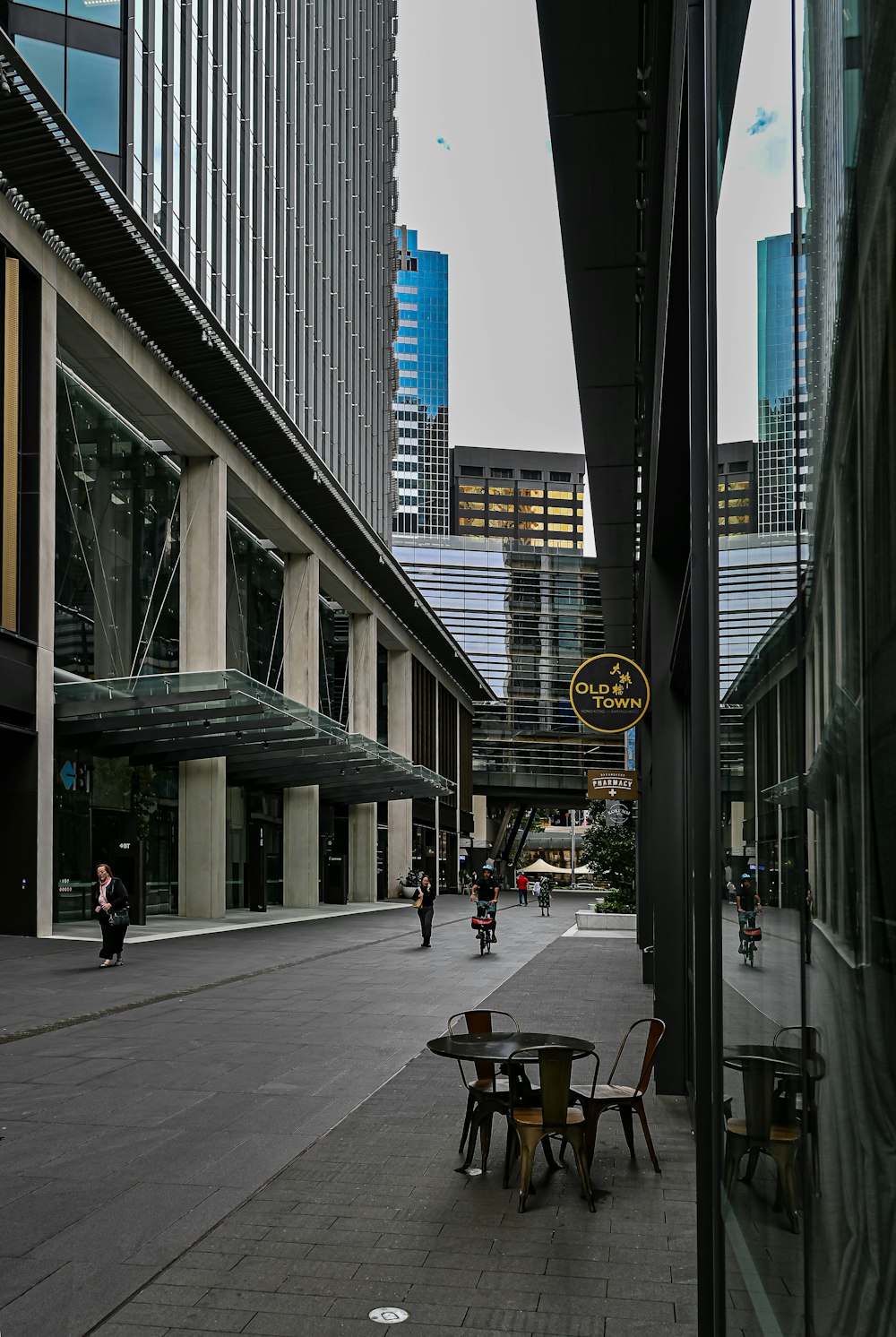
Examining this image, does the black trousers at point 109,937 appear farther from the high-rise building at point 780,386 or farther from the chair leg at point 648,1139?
the high-rise building at point 780,386

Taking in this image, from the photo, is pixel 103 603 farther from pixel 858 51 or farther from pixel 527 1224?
pixel 858 51

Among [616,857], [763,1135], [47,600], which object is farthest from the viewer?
[616,857]

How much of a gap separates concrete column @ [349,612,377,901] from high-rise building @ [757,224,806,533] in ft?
181

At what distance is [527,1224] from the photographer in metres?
6.77

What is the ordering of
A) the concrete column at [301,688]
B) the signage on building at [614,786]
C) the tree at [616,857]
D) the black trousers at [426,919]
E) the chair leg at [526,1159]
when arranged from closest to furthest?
the chair leg at [526,1159]
the signage on building at [614,786]
the black trousers at [426,919]
the tree at [616,857]
the concrete column at [301,688]

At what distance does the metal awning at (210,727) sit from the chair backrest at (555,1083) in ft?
72.0

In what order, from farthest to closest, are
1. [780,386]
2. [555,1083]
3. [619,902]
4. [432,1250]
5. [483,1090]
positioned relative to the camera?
[619,902] → [483,1090] → [555,1083] → [432,1250] → [780,386]

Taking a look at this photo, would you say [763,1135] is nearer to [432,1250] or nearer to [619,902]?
[432,1250]

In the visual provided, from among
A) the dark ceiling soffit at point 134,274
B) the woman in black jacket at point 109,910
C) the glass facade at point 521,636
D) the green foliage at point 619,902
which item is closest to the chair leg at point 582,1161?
the woman in black jacket at point 109,910

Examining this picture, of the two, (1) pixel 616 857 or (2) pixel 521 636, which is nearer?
(1) pixel 616 857

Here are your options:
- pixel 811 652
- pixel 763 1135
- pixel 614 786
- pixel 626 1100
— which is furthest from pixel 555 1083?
pixel 614 786

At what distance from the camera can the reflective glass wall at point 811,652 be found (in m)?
1.26

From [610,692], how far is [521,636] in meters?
77.9

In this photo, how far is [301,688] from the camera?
156 feet
